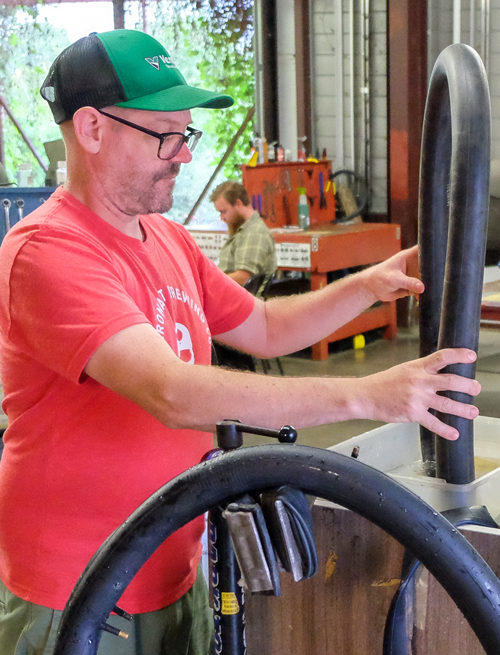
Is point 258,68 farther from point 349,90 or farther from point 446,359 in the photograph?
point 446,359

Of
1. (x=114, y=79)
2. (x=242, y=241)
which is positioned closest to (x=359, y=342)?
(x=242, y=241)

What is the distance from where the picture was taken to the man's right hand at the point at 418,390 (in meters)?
0.83

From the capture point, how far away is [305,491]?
636 mm

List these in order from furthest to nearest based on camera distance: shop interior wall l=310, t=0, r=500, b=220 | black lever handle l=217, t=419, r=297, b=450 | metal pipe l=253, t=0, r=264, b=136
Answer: metal pipe l=253, t=0, r=264, b=136 → shop interior wall l=310, t=0, r=500, b=220 → black lever handle l=217, t=419, r=297, b=450

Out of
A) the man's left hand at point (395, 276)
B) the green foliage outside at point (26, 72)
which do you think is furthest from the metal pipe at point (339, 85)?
the man's left hand at point (395, 276)

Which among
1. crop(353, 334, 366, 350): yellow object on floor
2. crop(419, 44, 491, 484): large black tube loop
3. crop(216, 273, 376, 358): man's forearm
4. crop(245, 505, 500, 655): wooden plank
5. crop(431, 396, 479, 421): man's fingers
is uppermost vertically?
crop(419, 44, 491, 484): large black tube loop

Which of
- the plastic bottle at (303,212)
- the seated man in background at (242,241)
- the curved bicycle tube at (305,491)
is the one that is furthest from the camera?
the plastic bottle at (303,212)

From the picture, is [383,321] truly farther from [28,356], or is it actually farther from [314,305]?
[28,356]

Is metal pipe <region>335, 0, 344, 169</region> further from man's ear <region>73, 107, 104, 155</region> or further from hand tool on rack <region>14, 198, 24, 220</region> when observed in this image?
man's ear <region>73, 107, 104, 155</region>

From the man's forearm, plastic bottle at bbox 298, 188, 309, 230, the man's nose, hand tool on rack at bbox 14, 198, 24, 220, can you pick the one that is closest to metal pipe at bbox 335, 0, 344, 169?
plastic bottle at bbox 298, 188, 309, 230

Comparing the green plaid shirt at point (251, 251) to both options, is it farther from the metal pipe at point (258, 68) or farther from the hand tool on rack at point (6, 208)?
the metal pipe at point (258, 68)

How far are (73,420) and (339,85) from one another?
605cm

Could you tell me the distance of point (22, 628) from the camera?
1090 millimetres

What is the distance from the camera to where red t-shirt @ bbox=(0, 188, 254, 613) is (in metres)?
0.94
